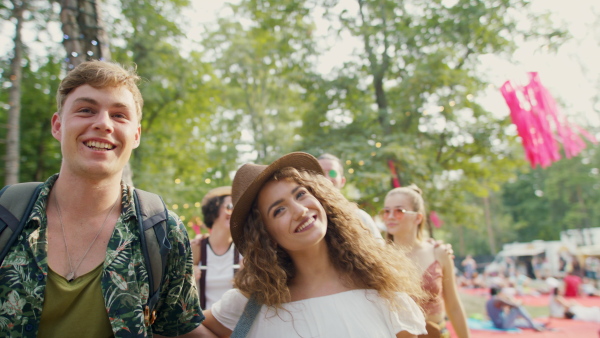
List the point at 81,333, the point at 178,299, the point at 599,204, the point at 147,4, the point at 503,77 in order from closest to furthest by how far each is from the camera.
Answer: the point at 81,333 → the point at 178,299 → the point at 503,77 → the point at 147,4 → the point at 599,204

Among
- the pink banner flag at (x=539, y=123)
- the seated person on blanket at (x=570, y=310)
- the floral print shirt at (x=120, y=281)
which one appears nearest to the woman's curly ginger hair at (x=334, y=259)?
the floral print shirt at (x=120, y=281)

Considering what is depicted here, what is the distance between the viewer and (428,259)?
11.4ft

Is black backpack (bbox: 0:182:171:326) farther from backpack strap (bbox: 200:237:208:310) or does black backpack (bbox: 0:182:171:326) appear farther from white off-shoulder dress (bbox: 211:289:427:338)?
backpack strap (bbox: 200:237:208:310)

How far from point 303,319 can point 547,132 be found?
27.7ft

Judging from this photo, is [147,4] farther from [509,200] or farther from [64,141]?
[509,200]

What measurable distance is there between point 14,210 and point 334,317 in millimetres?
1424

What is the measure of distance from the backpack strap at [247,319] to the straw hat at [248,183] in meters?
0.33

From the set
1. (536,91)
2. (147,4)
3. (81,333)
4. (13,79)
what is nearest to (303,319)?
(81,333)

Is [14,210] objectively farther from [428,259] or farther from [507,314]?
[507,314]

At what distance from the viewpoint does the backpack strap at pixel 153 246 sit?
66.1 inches

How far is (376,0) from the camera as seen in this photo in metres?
11.3

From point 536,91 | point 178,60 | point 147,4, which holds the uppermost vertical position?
point 147,4

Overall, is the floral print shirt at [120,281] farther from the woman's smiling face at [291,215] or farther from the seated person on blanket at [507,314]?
the seated person on blanket at [507,314]

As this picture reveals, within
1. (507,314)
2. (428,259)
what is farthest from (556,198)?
(428,259)
